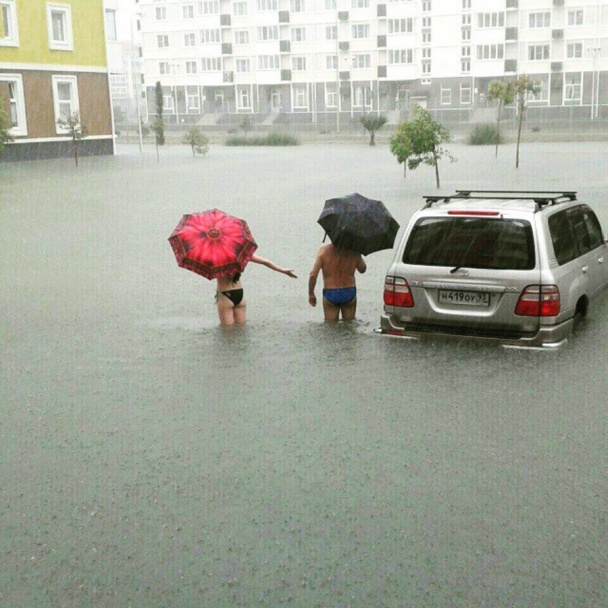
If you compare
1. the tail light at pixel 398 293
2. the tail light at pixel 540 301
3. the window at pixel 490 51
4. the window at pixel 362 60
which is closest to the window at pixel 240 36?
the window at pixel 362 60

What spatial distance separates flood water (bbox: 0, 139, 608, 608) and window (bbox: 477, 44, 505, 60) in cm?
7579

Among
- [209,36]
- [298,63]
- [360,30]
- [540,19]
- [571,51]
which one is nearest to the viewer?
[571,51]

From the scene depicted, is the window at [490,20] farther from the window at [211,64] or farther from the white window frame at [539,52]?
the window at [211,64]

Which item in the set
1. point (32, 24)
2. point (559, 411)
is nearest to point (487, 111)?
point (32, 24)

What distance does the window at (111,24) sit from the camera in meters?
52.8

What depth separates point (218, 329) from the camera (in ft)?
36.1

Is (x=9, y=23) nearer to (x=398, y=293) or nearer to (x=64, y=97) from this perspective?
(x=64, y=97)

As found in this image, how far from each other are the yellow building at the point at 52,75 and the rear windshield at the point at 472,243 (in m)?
37.6

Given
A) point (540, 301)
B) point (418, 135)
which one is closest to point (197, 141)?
point (418, 135)

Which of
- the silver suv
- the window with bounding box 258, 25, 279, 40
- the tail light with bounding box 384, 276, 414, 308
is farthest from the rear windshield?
the window with bounding box 258, 25, 279, 40

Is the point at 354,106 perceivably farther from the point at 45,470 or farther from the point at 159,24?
the point at 45,470

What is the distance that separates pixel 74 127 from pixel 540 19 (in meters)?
51.0

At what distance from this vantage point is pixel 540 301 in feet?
29.5

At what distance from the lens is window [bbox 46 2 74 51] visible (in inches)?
1903
